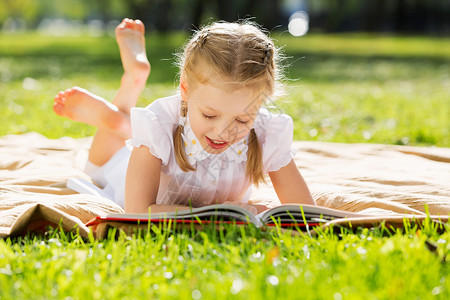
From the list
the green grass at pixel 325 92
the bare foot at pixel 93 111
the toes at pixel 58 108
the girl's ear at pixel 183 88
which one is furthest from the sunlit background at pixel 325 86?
the toes at pixel 58 108

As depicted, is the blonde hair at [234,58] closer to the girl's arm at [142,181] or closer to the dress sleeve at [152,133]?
the dress sleeve at [152,133]

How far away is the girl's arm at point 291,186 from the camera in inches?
111

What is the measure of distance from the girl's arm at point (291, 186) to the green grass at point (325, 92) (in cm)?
A: 39

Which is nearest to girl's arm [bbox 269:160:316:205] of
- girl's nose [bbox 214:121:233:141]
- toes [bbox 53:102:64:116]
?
girl's nose [bbox 214:121:233:141]

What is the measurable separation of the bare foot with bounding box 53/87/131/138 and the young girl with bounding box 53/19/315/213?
1.18ft

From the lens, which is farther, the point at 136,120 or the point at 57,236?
the point at 136,120

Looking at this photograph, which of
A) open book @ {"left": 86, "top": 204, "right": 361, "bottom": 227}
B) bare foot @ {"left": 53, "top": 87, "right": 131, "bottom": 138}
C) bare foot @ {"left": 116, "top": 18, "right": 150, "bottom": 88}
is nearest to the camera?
open book @ {"left": 86, "top": 204, "right": 361, "bottom": 227}

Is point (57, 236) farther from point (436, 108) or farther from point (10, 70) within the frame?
point (10, 70)

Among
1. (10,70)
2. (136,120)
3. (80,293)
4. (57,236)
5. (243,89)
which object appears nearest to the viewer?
(80,293)

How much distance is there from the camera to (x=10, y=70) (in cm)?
1098

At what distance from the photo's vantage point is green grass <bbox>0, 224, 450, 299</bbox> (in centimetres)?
176

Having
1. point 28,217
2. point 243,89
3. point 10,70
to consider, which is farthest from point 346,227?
point 10,70

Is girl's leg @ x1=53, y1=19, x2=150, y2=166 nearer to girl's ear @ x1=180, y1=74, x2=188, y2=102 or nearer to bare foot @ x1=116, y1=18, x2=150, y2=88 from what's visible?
bare foot @ x1=116, y1=18, x2=150, y2=88

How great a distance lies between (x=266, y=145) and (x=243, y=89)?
1.45 ft
